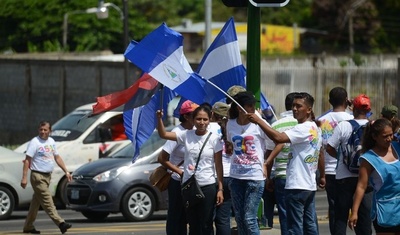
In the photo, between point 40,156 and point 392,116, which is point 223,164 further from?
point 40,156

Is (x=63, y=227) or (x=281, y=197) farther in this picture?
(x=63, y=227)

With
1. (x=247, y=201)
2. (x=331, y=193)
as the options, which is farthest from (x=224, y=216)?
(x=331, y=193)

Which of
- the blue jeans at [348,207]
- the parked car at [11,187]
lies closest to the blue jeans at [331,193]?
the blue jeans at [348,207]

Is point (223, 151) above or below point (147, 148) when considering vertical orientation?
above

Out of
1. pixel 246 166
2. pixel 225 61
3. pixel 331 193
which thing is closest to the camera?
pixel 246 166

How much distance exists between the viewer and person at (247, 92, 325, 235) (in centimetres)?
1087

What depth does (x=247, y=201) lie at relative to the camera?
1112 centimetres

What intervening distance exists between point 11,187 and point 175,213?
28.7ft

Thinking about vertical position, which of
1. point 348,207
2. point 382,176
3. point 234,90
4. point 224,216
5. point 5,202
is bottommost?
point 5,202

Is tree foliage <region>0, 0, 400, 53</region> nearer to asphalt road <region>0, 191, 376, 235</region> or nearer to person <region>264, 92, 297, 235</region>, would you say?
asphalt road <region>0, 191, 376, 235</region>

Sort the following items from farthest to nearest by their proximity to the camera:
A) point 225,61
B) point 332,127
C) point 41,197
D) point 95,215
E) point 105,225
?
point 95,215 < point 105,225 < point 41,197 < point 332,127 < point 225,61

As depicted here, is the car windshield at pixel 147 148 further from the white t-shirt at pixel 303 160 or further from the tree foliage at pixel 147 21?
the tree foliage at pixel 147 21

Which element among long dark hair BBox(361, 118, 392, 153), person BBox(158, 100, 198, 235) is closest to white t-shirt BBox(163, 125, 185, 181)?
person BBox(158, 100, 198, 235)

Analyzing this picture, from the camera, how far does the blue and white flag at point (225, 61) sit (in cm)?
1240
